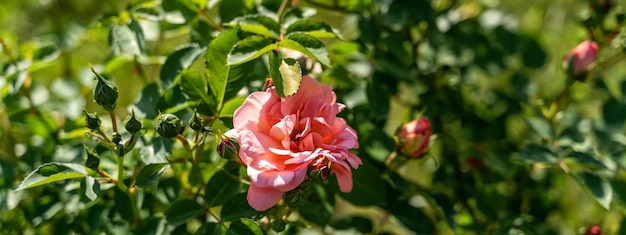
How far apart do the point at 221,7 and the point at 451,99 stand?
0.39 m

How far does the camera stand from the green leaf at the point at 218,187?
0.72m

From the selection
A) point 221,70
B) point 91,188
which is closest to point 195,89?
point 221,70

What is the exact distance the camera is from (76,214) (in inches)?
33.7

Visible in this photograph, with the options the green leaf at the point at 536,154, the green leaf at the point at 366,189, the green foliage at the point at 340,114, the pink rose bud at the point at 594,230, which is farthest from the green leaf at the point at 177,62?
the pink rose bud at the point at 594,230

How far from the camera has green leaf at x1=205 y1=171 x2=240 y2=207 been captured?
2.35ft

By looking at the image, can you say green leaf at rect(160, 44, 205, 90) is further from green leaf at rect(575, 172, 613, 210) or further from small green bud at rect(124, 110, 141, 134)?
green leaf at rect(575, 172, 613, 210)

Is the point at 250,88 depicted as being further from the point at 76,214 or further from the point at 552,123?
the point at 552,123

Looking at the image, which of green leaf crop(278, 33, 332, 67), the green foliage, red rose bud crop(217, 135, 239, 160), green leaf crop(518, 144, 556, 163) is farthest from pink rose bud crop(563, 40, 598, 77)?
red rose bud crop(217, 135, 239, 160)

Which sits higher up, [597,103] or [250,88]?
[250,88]

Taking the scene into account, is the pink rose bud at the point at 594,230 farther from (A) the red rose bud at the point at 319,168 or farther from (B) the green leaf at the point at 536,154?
(A) the red rose bud at the point at 319,168

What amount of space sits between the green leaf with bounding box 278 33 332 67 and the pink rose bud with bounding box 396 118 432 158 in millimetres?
160

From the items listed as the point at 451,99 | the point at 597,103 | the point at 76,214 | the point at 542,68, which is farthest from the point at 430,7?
the point at 76,214

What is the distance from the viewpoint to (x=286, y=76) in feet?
2.08

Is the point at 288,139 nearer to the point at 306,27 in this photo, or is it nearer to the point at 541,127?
the point at 306,27
